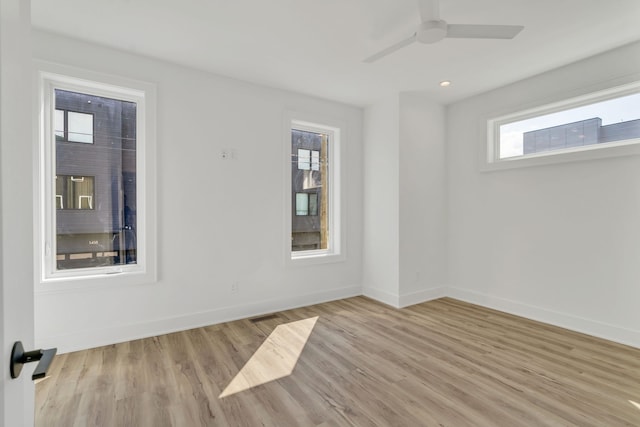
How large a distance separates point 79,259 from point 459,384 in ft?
10.9

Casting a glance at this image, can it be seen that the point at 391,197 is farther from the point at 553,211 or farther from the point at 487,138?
the point at 553,211

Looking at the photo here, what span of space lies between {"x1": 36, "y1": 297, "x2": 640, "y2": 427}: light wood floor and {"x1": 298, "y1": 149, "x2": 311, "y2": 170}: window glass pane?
2026 millimetres

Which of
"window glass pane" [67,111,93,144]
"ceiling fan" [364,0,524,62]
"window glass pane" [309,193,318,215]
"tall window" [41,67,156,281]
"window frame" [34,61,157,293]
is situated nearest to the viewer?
"ceiling fan" [364,0,524,62]

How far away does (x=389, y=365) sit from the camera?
2410 millimetres

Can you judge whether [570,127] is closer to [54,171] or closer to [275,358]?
[275,358]

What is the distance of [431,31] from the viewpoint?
6.61ft

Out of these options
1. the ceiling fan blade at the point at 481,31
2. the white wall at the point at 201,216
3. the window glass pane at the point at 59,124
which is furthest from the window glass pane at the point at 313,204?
the window glass pane at the point at 59,124

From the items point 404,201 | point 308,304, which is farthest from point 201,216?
point 404,201

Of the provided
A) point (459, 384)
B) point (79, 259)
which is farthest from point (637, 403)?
point (79, 259)

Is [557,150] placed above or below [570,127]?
below

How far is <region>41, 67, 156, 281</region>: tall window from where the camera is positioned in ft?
8.60

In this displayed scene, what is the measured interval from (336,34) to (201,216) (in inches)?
84.7

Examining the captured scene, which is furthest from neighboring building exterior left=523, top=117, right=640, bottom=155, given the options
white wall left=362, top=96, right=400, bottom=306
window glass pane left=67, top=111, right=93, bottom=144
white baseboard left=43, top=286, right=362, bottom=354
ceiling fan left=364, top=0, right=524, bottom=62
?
window glass pane left=67, top=111, right=93, bottom=144

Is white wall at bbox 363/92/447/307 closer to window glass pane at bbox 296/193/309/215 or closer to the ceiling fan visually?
window glass pane at bbox 296/193/309/215
